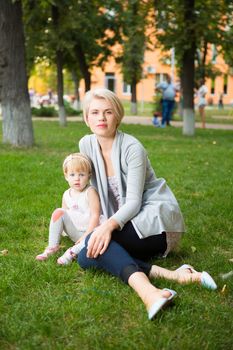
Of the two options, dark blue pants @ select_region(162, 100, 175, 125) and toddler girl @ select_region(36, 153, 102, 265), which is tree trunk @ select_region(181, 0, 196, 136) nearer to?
dark blue pants @ select_region(162, 100, 175, 125)

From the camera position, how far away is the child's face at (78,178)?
3.97 m

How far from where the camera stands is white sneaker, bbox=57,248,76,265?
12.3 ft

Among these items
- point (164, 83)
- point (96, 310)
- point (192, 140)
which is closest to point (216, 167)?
point (192, 140)

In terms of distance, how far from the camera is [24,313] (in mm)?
2936

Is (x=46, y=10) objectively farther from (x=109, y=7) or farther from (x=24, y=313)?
(x=24, y=313)

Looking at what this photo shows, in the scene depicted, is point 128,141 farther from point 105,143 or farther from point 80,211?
point 80,211

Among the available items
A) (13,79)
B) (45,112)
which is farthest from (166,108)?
(13,79)

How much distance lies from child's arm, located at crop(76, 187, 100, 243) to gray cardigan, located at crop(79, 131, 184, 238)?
5 cm

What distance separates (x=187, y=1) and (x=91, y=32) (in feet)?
19.4

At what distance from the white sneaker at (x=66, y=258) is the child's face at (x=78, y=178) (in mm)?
539

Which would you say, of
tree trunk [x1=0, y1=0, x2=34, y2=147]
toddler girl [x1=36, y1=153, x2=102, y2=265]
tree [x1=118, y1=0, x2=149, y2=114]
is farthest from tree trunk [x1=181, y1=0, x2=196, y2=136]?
toddler girl [x1=36, y1=153, x2=102, y2=265]

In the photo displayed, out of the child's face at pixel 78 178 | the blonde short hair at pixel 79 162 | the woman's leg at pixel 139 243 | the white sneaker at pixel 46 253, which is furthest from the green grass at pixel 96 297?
the blonde short hair at pixel 79 162

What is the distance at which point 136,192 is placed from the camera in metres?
3.61

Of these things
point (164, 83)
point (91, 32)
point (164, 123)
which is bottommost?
point (164, 123)
